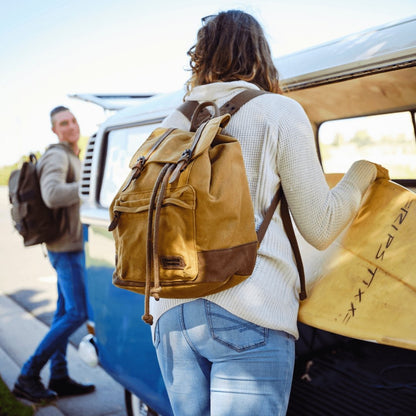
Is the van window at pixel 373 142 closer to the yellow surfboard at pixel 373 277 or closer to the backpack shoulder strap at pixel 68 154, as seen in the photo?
the yellow surfboard at pixel 373 277

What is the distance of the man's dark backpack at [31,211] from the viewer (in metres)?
3.67

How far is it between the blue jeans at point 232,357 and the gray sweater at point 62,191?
245 centimetres

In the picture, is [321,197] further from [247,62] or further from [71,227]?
[71,227]

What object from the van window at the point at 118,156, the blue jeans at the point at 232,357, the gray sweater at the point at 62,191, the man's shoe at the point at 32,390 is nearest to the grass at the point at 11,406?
the man's shoe at the point at 32,390

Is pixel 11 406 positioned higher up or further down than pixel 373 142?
further down

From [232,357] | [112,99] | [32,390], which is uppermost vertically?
[112,99]

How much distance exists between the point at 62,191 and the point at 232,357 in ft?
8.67

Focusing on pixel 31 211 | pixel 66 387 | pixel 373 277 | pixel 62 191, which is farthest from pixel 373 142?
pixel 66 387

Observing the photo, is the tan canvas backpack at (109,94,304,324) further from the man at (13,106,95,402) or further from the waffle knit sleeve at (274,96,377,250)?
the man at (13,106,95,402)

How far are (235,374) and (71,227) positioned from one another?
2726 mm

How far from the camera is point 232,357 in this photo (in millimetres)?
1303

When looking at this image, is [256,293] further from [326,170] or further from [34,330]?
[34,330]

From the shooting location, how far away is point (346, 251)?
1.69 meters

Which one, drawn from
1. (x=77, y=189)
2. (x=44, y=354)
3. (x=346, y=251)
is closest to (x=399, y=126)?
(x=346, y=251)
